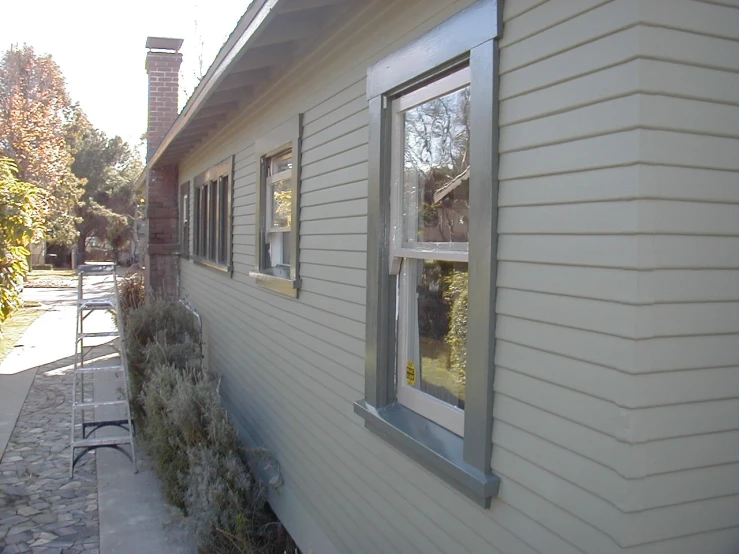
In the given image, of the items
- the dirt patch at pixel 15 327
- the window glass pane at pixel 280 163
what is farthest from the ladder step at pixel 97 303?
the dirt patch at pixel 15 327

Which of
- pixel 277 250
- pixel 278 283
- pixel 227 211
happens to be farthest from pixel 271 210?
pixel 227 211

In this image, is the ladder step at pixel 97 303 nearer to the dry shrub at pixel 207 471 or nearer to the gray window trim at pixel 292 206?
the dry shrub at pixel 207 471

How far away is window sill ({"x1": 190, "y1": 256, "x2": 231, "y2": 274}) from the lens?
24.7 ft

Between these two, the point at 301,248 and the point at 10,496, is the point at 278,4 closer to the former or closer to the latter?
the point at 301,248

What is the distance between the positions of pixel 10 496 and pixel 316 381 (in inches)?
121

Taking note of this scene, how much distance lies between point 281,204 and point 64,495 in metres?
3.04

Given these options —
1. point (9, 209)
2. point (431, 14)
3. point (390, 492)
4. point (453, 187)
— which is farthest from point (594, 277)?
point (9, 209)

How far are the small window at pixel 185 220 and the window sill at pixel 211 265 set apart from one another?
122 centimetres

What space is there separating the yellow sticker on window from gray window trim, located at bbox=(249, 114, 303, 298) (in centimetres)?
164

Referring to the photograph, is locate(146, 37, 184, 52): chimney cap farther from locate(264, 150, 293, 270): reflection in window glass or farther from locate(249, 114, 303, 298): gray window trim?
locate(264, 150, 293, 270): reflection in window glass

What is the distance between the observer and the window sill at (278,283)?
15.8 ft

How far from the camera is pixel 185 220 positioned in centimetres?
1191

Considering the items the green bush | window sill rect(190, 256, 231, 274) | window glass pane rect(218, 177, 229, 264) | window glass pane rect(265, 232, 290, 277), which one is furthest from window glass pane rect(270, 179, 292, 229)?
the green bush

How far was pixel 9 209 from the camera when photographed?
1027 centimetres
